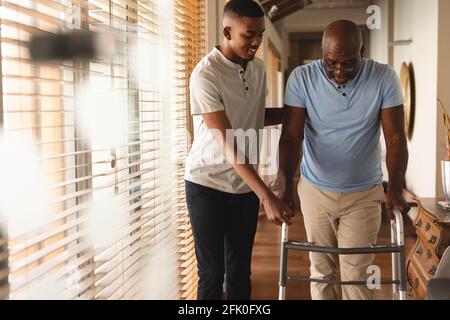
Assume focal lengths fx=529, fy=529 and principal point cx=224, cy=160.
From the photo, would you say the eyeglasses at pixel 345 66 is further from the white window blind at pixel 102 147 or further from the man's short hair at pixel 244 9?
the white window blind at pixel 102 147

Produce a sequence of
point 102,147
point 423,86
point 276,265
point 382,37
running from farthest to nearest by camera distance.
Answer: point 382,37 < point 423,86 < point 276,265 < point 102,147

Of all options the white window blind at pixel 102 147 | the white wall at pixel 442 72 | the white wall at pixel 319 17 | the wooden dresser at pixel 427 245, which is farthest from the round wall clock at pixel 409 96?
the white window blind at pixel 102 147

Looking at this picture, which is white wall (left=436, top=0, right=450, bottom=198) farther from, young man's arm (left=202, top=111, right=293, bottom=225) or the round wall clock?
young man's arm (left=202, top=111, right=293, bottom=225)

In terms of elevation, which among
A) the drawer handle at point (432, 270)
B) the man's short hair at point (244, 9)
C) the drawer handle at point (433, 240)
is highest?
the man's short hair at point (244, 9)

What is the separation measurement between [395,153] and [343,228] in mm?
273

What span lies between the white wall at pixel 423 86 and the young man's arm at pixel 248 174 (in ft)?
7.88

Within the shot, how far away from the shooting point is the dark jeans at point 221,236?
5.00ft

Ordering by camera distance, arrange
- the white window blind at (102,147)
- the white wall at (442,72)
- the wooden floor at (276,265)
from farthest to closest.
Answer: the white wall at (442,72)
the wooden floor at (276,265)
the white window blind at (102,147)

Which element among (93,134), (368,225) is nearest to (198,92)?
(93,134)

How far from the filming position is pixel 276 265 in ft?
10.4

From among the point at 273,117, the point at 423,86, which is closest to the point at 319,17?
the point at 423,86

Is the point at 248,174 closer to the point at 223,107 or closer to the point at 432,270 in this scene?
the point at 223,107

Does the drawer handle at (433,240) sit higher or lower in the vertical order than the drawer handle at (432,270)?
higher

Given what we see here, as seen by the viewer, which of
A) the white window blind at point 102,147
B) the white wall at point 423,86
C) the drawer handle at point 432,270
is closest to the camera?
the white window blind at point 102,147
